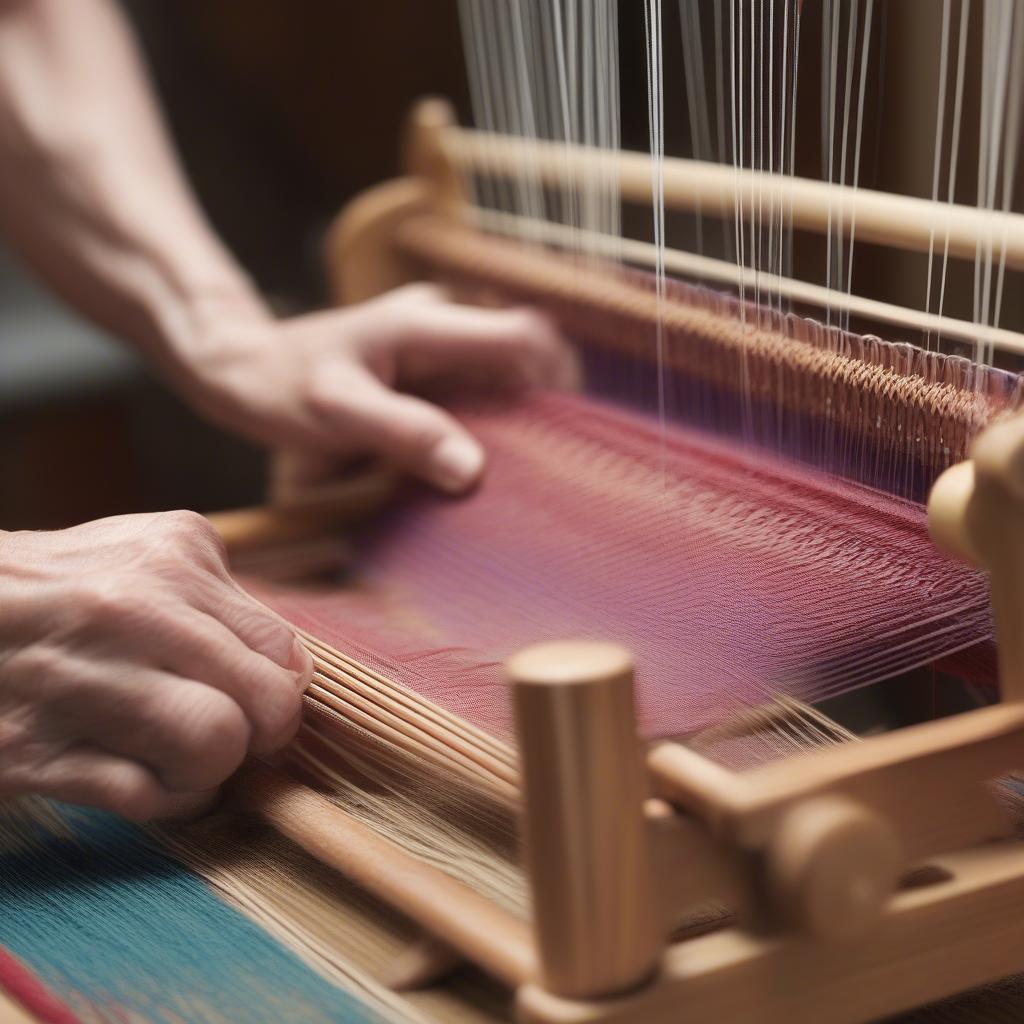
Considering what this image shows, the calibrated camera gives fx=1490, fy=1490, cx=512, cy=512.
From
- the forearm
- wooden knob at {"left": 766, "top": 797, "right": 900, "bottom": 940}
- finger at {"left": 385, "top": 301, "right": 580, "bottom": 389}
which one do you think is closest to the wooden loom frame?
wooden knob at {"left": 766, "top": 797, "right": 900, "bottom": 940}

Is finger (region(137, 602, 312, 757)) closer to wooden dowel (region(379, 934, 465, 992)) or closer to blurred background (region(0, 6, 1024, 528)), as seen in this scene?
wooden dowel (region(379, 934, 465, 992))

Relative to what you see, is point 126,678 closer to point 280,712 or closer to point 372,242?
point 280,712

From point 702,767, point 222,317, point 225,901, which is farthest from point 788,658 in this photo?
A: point 222,317

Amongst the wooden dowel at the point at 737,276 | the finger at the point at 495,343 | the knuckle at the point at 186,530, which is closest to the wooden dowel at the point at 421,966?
the knuckle at the point at 186,530

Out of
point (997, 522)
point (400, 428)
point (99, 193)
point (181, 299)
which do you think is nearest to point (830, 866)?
point (997, 522)

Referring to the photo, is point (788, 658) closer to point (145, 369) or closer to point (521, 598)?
point (521, 598)

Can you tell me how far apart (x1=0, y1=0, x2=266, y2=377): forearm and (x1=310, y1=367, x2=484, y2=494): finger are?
0.16 meters

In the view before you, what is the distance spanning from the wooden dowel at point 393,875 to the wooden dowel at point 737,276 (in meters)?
0.38

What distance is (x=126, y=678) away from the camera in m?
0.68

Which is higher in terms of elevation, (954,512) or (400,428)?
(954,512)

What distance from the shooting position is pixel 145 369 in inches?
99.9

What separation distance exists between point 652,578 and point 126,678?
311 millimetres

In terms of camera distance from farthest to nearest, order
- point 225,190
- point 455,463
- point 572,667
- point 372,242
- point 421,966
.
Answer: point 225,190 < point 372,242 < point 455,463 < point 421,966 < point 572,667

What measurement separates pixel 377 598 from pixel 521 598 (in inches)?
5.0
